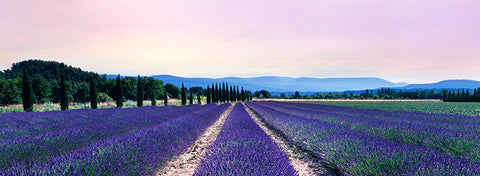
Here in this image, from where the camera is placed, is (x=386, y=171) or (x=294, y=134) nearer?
(x=386, y=171)

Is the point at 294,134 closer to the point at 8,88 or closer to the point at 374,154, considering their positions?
the point at 374,154

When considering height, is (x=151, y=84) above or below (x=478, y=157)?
above

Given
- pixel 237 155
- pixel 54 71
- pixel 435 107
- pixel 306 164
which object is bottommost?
pixel 435 107

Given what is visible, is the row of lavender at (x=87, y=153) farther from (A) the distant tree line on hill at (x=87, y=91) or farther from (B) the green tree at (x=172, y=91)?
(B) the green tree at (x=172, y=91)

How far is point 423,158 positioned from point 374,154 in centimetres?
54

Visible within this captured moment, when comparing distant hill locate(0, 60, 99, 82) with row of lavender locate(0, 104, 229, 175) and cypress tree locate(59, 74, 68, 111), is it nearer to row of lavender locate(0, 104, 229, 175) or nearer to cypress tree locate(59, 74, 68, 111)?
cypress tree locate(59, 74, 68, 111)

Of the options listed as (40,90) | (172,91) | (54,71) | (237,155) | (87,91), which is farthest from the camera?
(54,71)

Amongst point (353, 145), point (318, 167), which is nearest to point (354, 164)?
point (353, 145)

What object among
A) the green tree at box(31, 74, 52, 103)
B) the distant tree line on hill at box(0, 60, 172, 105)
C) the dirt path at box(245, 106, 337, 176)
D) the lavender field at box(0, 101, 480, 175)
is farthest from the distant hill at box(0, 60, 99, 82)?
the dirt path at box(245, 106, 337, 176)

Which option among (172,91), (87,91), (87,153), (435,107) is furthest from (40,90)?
(435,107)

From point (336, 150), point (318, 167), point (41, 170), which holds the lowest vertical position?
point (318, 167)

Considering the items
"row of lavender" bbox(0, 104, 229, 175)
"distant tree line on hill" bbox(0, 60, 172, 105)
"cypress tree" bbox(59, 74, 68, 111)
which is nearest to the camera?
"row of lavender" bbox(0, 104, 229, 175)

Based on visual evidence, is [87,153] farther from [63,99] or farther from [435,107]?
[435,107]

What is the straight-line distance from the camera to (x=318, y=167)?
4.62 meters
